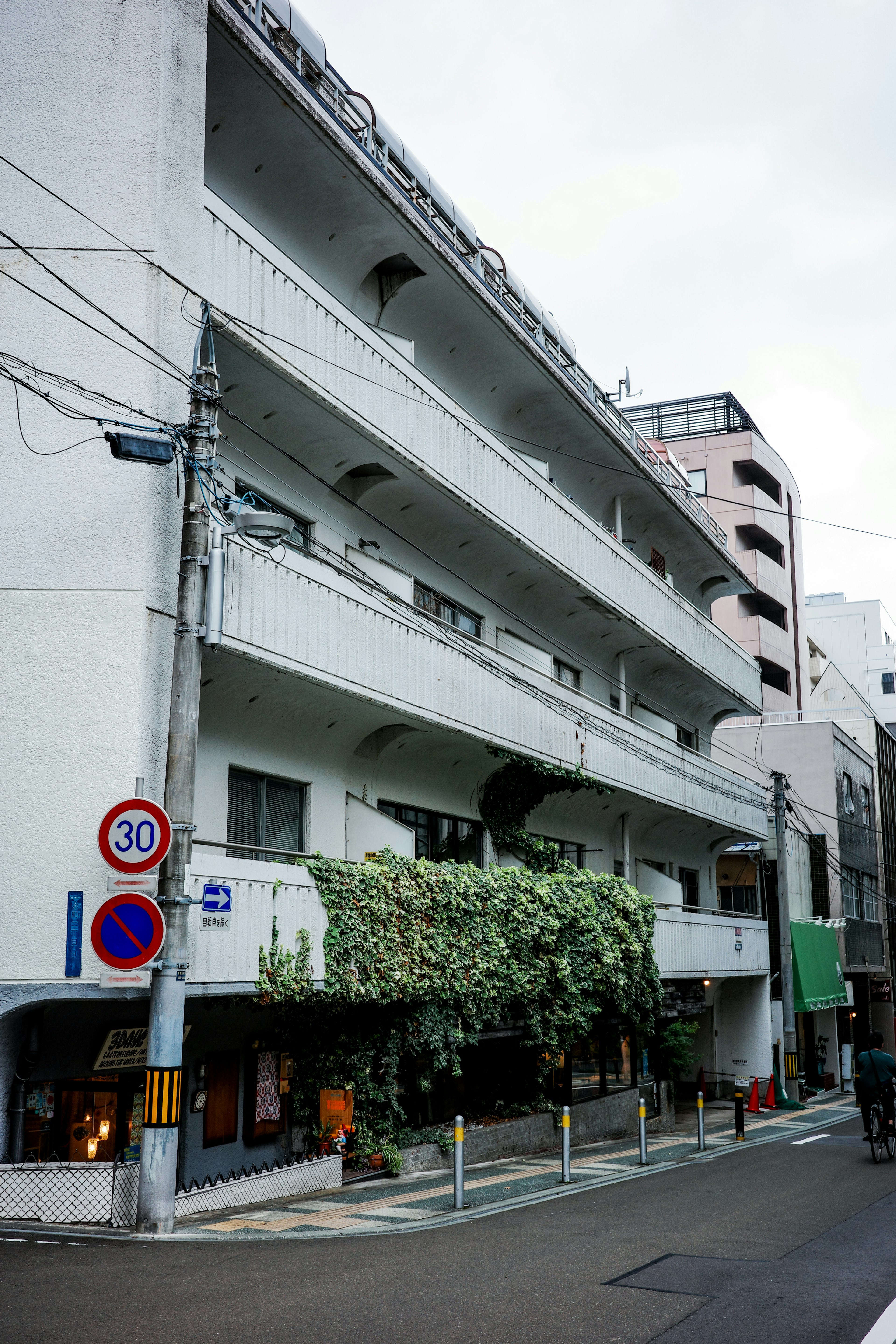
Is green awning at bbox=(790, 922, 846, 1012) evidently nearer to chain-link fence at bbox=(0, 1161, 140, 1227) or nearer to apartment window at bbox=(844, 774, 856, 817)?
apartment window at bbox=(844, 774, 856, 817)

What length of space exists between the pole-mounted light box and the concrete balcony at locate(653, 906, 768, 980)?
51.2 ft

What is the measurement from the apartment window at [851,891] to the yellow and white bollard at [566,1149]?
27.7m

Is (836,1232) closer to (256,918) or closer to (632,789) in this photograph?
(256,918)

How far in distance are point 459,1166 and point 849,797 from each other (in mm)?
33491

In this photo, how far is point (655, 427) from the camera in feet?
199

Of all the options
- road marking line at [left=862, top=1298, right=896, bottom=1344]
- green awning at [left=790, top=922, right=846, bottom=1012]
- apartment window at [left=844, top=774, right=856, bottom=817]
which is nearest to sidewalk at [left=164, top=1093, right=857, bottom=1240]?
road marking line at [left=862, top=1298, right=896, bottom=1344]

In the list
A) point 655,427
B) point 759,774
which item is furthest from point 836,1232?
point 655,427

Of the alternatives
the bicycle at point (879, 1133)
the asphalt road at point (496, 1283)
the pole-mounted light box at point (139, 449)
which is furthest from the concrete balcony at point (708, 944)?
the pole-mounted light box at point (139, 449)

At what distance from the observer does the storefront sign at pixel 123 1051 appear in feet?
42.3

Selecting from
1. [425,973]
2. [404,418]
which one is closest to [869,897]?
[425,973]

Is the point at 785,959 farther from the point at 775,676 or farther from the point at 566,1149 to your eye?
the point at 775,676

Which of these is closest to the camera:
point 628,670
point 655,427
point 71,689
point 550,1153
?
point 71,689

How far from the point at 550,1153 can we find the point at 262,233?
14.9 meters

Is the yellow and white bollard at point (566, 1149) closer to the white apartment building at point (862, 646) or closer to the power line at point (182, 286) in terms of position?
the power line at point (182, 286)
